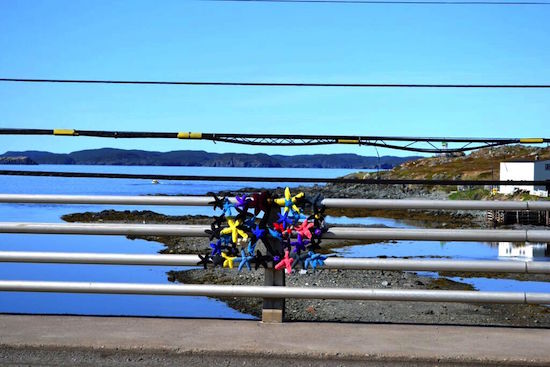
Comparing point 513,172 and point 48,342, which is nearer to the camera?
point 48,342

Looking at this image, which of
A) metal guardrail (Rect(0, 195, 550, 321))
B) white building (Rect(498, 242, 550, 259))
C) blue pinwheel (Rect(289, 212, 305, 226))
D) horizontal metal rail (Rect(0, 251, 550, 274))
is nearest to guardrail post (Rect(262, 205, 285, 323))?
metal guardrail (Rect(0, 195, 550, 321))

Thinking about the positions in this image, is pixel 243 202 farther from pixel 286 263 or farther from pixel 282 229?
pixel 286 263

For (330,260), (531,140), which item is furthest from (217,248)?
(531,140)

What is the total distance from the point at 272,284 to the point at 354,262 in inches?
27.5

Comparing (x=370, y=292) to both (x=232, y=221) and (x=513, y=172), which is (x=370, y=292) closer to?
(x=232, y=221)

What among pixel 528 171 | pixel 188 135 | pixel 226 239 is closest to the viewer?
pixel 226 239

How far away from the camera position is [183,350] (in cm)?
499

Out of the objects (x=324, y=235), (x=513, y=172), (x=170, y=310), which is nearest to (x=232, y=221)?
(x=324, y=235)

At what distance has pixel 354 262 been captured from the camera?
5.48 metres

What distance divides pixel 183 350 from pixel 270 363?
0.61 m

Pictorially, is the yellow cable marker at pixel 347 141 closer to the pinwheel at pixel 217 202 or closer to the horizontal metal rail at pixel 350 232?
the horizontal metal rail at pixel 350 232

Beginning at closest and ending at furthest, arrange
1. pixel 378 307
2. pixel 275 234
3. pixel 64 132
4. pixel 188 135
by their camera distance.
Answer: pixel 275 234, pixel 188 135, pixel 64 132, pixel 378 307

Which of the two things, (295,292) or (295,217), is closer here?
(295,292)

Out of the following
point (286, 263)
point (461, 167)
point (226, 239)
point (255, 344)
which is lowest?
point (255, 344)
